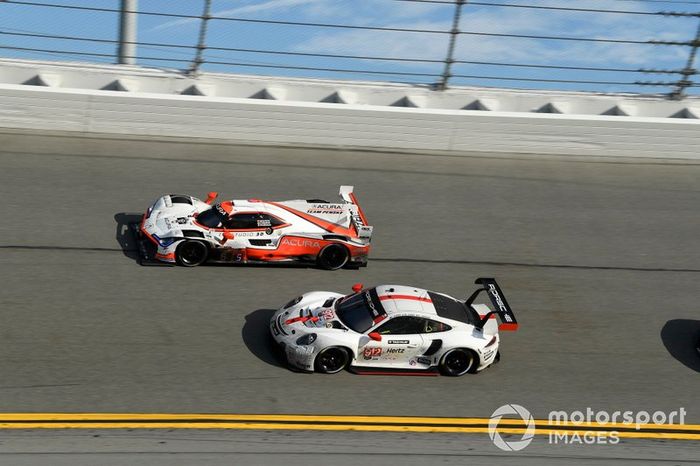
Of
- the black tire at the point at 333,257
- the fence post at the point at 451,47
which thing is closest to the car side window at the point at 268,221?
the black tire at the point at 333,257

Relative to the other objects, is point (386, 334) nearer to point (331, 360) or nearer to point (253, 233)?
point (331, 360)

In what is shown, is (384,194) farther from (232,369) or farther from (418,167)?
(232,369)

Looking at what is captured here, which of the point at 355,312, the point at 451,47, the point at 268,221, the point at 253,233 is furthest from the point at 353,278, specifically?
the point at 451,47

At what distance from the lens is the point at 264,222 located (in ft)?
43.3

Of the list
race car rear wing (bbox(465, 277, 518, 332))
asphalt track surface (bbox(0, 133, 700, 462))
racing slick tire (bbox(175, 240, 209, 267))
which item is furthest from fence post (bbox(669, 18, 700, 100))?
racing slick tire (bbox(175, 240, 209, 267))

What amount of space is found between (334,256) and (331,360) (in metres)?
2.74

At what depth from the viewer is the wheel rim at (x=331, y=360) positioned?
10.9m

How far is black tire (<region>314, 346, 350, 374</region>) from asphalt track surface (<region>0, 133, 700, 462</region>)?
18 centimetres

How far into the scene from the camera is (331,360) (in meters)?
10.9

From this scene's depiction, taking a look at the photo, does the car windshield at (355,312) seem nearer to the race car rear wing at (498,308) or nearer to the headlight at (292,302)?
the headlight at (292,302)

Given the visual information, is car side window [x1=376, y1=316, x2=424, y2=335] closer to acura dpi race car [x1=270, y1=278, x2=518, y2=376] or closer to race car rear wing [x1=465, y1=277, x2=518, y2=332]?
acura dpi race car [x1=270, y1=278, x2=518, y2=376]

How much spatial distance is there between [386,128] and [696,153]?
6.44 m

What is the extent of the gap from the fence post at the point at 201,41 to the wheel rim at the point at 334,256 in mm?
5774

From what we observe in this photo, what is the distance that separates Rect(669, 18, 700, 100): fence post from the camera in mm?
17359
